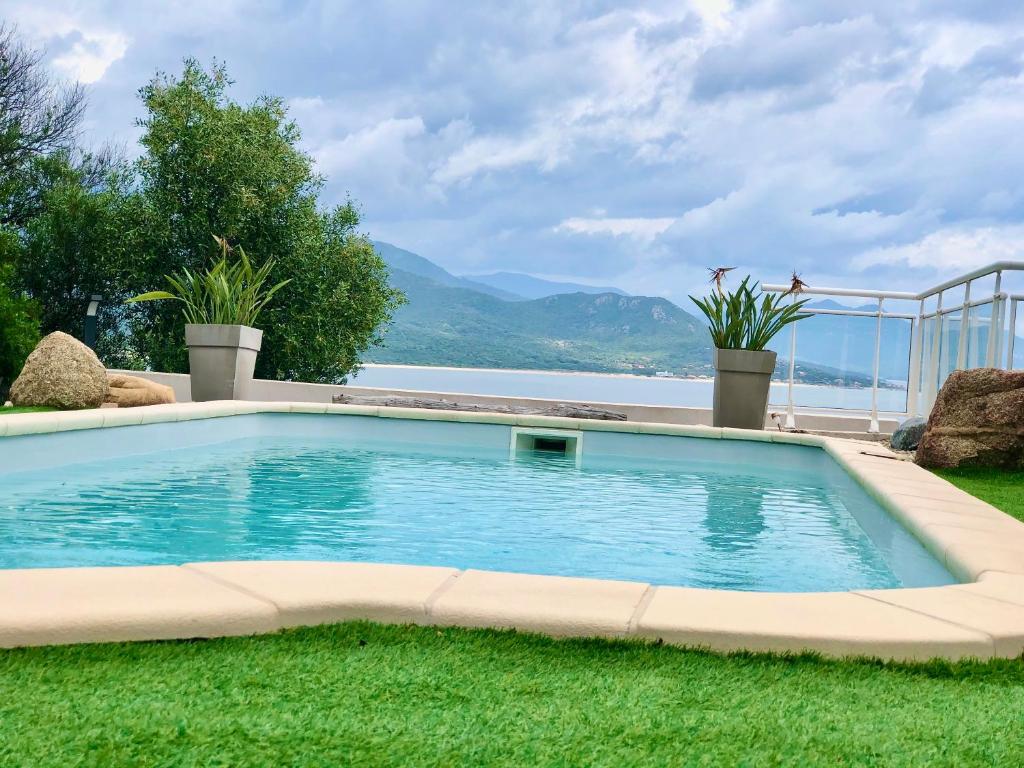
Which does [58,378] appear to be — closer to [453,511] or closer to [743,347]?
[453,511]

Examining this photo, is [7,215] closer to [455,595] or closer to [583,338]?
[455,595]

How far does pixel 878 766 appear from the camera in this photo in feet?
4.61

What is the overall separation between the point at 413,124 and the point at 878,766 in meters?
56.7

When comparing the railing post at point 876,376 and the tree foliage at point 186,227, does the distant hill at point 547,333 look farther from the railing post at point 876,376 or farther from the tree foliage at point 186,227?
the railing post at point 876,376

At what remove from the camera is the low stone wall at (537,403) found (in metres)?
10.2

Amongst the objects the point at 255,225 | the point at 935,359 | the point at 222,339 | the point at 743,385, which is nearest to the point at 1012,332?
the point at 935,359

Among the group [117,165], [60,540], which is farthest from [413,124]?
[60,540]

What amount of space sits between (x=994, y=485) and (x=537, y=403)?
6397mm

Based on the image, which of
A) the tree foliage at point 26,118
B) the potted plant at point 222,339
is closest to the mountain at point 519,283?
the tree foliage at point 26,118

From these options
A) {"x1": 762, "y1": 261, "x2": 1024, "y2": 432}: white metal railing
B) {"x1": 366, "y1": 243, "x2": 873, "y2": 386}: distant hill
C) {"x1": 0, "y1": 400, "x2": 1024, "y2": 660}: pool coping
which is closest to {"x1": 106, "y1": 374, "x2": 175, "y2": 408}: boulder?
{"x1": 762, "y1": 261, "x2": 1024, "y2": 432}: white metal railing

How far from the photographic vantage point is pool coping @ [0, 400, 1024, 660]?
6.01ft

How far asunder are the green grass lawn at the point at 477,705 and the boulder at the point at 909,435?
6380 mm

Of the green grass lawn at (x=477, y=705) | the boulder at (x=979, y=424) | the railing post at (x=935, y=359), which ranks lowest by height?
the green grass lawn at (x=477, y=705)

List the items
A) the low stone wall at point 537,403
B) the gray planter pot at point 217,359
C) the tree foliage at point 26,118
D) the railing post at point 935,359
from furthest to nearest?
the tree foliage at point 26,118 → the low stone wall at point 537,403 → the gray planter pot at point 217,359 → the railing post at point 935,359
